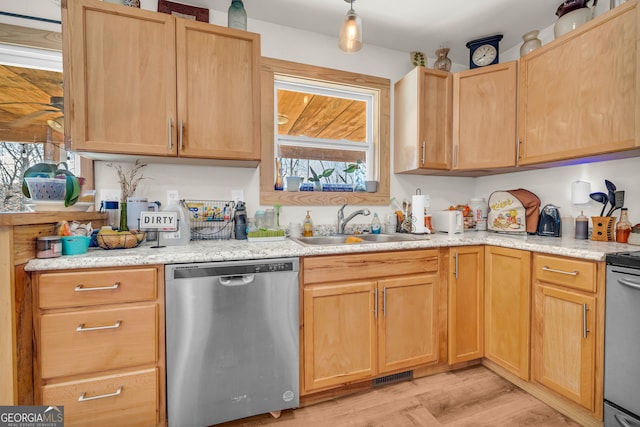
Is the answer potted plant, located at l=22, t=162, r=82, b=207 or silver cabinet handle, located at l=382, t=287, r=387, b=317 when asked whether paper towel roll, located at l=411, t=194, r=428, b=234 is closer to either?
silver cabinet handle, located at l=382, t=287, r=387, b=317

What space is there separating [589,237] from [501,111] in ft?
3.50

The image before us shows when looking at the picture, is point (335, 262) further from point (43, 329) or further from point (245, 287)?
point (43, 329)

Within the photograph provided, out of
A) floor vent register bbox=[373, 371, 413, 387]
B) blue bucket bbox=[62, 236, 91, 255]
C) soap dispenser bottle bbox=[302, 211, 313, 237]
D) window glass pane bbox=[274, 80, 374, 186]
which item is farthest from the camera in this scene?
window glass pane bbox=[274, 80, 374, 186]

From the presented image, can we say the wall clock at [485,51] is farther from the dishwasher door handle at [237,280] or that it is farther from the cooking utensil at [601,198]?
the dishwasher door handle at [237,280]

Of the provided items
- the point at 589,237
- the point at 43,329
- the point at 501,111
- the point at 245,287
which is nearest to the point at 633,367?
the point at 589,237

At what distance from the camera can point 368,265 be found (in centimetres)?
166

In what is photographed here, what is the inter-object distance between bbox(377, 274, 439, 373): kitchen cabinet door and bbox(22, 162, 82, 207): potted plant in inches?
71.8

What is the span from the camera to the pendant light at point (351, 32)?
1.52m

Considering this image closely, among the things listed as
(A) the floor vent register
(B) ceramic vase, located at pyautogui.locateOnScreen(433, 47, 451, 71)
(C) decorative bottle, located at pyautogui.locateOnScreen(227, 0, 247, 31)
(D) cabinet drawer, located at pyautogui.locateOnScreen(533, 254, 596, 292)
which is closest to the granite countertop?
(D) cabinet drawer, located at pyautogui.locateOnScreen(533, 254, 596, 292)

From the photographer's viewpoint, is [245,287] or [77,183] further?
[77,183]

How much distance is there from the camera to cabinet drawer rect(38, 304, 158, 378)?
1.17 metres

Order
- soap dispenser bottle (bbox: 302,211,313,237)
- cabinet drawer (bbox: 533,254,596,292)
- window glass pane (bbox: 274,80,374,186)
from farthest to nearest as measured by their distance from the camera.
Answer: window glass pane (bbox: 274,80,374,186), soap dispenser bottle (bbox: 302,211,313,237), cabinet drawer (bbox: 533,254,596,292)

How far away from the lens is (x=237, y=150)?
1681mm

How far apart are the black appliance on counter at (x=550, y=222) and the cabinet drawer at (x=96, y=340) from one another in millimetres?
2583
